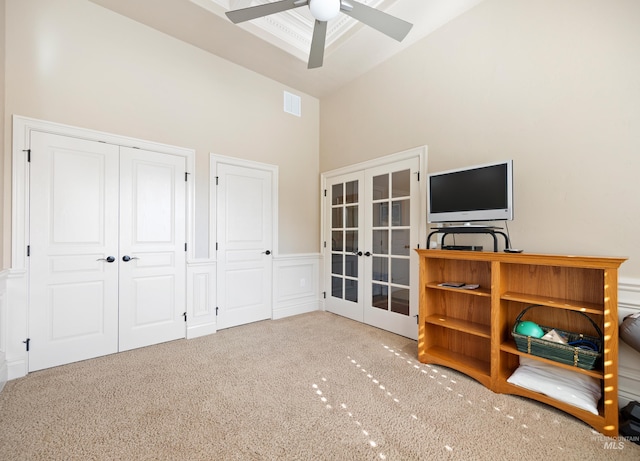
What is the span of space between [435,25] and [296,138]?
2256 mm

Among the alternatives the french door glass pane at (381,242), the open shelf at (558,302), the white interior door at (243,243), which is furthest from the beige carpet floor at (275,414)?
the french door glass pane at (381,242)

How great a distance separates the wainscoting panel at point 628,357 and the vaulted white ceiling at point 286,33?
110 inches

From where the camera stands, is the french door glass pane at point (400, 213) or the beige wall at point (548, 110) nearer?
the beige wall at point (548, 110)

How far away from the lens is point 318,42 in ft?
8.57

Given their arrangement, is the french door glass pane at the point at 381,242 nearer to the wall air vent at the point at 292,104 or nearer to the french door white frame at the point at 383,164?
the french door white frame at the point at 383,164

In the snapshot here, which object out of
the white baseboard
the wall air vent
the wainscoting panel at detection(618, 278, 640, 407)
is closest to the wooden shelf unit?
the wainscoting panel at detection(618, 278, 640, 407)

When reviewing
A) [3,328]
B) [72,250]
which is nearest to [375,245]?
[72,250]

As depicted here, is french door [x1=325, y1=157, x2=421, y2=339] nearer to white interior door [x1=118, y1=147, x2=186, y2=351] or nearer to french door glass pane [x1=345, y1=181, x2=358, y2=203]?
french door glass pane [x1=345, y1=181, x2=358, y2=203]

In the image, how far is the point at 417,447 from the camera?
1.65 m

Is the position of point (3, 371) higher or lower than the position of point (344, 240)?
lower

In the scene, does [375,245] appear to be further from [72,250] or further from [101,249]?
[72,250]

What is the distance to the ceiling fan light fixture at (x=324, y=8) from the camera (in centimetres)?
216

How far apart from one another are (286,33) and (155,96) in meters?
1.70

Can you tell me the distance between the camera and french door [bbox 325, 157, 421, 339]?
11.1ft
